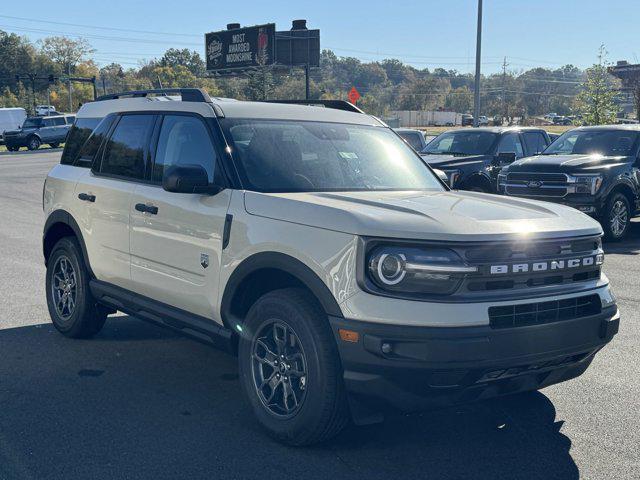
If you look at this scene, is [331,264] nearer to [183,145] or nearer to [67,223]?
[183,145]

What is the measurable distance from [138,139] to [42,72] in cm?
11986

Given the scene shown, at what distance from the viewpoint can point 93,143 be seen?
20.5ft

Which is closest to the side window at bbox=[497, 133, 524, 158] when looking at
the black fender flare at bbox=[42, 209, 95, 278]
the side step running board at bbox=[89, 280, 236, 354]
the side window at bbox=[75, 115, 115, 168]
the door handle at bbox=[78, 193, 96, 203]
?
the side window at bbox=[75, 115, 115, 168]

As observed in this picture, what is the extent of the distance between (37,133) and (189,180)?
43.5 meters

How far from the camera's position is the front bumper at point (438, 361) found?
3.54 meters

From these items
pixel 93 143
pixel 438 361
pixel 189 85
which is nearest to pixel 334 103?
pixel 93 143

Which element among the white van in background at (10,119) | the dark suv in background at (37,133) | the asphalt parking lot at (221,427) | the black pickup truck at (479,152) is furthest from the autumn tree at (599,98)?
the white van in background at (10,119)

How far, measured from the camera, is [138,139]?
5.59 metres

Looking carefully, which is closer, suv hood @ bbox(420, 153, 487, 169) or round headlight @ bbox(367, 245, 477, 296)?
round headlight @ bbox(367, 245, 477, 296)

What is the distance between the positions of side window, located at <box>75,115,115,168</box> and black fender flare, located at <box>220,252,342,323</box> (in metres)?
2.30

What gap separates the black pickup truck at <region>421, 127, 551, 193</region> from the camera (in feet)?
44.4

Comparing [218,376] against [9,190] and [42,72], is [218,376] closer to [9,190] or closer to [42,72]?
[9,190]

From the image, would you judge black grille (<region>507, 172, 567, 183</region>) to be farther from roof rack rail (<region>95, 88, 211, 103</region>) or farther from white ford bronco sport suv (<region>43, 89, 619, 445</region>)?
roof rack rail (<region>95, 88, 211, 103</region>)

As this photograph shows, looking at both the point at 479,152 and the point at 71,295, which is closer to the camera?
the point at 71,295
